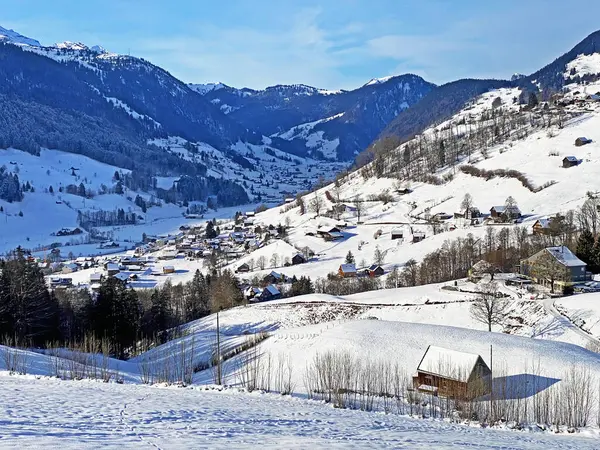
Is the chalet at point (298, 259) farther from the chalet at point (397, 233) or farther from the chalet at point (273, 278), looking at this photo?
the chalet at point (397, 233)

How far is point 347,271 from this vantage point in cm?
6625

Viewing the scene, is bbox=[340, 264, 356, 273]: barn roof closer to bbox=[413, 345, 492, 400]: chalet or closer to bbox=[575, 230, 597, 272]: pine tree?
bbox=[575, 230, 597, 272]: pine tree

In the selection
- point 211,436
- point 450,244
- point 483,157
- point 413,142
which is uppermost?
point 413,142

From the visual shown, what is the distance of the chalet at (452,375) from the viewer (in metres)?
23.8

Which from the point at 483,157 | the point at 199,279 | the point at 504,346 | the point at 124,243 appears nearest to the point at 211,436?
the point at 504,346

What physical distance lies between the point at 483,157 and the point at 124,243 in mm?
90236

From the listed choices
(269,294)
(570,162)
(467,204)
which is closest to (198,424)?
(269,294)

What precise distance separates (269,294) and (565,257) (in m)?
29.9

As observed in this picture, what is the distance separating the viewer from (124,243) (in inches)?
5468

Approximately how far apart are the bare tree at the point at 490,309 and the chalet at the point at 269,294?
23907mm

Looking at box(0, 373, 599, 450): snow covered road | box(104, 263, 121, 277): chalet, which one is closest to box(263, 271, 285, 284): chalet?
box(104, 263, 121, 277): chalet

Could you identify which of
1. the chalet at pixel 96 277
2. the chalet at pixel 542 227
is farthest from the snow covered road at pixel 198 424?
the chalet at pixel 96 277

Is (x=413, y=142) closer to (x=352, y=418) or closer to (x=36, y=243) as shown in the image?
(x=36, y=243)

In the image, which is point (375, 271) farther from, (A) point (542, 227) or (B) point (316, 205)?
(B) point (316, 205)
